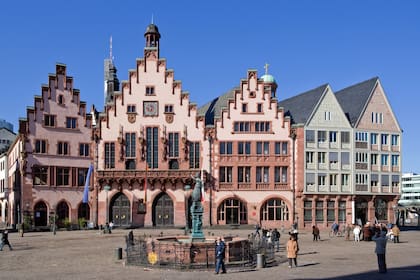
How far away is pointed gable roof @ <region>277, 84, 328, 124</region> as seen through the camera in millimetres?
67500

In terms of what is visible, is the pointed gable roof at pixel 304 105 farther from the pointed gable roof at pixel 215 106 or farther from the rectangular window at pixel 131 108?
the rectangular window at pixel 131 108

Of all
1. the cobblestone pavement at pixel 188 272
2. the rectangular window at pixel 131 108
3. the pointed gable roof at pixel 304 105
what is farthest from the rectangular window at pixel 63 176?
the pointed gable roof at pixel 304 105

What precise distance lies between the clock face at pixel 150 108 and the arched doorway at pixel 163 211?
32.8ft

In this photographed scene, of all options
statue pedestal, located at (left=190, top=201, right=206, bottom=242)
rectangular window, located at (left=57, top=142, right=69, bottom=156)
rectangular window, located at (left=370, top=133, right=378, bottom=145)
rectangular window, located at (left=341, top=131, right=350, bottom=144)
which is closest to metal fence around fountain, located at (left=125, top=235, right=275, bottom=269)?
statue pedestal, located at (left=190, top=201, right=206, bottom=242)

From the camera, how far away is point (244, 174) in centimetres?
6644

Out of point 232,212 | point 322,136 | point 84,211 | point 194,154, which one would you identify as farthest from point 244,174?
point 84,211

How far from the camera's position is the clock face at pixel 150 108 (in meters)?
67.0

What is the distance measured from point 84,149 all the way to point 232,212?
795 inches

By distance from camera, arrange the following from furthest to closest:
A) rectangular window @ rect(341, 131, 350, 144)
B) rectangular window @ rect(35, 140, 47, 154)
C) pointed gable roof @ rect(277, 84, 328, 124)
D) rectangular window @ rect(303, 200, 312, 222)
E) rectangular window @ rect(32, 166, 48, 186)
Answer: pointed gable roof @ rect(277, 84, 328, 124) → rectangular window @ rect(341, 131, 350, 144) → rectangular window @ rect(303, 200, 312, 222) → rectangular window @ rect(35, 140, 47, 154) → rectangular window @ rect(32, 166, 48, 186)

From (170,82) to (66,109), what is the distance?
1336 centimetres

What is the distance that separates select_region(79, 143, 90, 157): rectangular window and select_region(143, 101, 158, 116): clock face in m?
8.56

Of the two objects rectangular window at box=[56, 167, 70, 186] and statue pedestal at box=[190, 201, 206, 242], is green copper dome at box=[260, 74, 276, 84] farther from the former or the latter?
statue pedestal at box=[190, 201, 206, 242]

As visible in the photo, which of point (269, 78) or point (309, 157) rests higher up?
point (269, 78)

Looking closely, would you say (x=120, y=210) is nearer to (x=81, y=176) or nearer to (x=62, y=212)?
(x=81, y=176)
